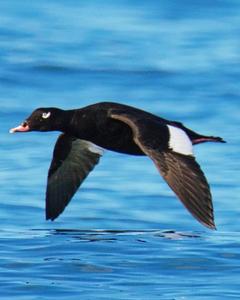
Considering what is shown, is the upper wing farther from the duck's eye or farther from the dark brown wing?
the dark brown wing

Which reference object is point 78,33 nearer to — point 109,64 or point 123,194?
point 109,64

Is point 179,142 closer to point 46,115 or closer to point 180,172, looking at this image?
point 180,172

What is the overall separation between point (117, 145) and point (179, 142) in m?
0.56

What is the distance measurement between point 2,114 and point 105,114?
12.9 ft

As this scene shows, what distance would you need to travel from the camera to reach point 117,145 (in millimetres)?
8109

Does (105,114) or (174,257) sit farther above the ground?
(105,114)

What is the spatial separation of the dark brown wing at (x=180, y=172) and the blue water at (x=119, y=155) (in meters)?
0.47

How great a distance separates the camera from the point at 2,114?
12055 millimetres

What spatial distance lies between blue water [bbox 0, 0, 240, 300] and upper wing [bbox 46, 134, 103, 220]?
0.19m

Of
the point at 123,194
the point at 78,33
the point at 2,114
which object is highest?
the point at 78,33

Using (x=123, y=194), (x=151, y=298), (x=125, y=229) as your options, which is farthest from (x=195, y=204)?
(x=123, y=194)

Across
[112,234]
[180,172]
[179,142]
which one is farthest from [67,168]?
[180,172]

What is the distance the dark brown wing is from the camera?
7008 mm

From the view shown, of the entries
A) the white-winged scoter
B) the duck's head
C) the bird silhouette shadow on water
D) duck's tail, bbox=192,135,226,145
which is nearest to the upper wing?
the white-winged scoter
